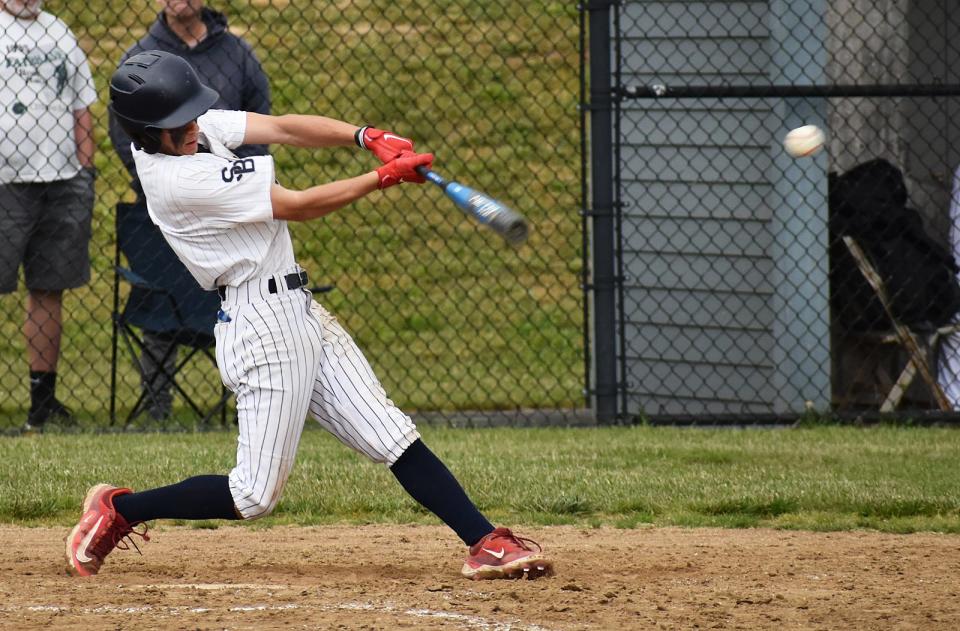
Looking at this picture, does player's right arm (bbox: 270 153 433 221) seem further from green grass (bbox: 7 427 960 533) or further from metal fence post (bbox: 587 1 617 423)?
metal fence post (bbox: 587 1 617 423)

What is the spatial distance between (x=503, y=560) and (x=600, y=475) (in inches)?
73.8

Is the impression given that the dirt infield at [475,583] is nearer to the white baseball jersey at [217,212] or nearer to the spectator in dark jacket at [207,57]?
the white baseball jersey at [217,212]

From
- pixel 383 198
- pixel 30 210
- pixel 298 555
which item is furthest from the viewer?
pixel 383 198

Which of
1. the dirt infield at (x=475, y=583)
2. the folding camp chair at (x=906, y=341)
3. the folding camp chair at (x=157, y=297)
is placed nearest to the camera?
the dirt infield at (x=475, y=583)

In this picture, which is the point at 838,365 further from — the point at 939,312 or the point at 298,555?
the point at 298,555

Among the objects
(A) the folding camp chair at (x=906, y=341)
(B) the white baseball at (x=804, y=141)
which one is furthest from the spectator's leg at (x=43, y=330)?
(A) the folding camp chair at (x=906, y=341)

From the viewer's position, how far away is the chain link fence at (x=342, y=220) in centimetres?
745

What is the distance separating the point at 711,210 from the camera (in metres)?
7.94

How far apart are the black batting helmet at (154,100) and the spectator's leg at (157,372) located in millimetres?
3229

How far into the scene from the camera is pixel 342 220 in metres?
11.4

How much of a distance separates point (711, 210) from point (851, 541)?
10.6 feet

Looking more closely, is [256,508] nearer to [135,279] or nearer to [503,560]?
[503,560]

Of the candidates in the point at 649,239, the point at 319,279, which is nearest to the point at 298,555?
the point at 649,239

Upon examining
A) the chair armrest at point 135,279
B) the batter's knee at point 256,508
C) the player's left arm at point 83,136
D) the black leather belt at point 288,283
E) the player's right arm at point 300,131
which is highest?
the player's left arm at point 83,136
